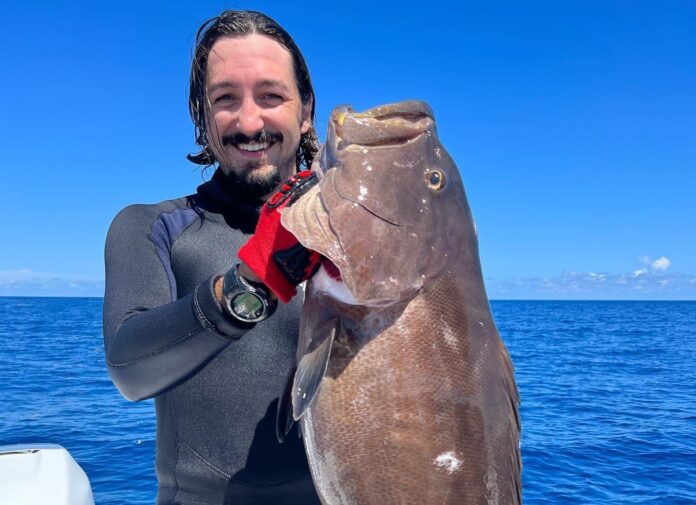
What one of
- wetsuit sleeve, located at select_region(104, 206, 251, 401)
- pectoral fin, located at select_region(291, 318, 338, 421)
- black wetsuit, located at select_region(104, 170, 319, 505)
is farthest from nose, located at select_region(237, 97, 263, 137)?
pectoral fin, located at select_region(291, 318, 338, 421)

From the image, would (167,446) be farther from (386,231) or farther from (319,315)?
(386,231)

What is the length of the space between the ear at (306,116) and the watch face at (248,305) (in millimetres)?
1624

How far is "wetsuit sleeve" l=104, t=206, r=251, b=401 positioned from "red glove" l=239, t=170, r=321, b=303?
0.20m

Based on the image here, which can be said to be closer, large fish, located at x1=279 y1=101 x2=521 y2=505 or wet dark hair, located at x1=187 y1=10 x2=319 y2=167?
large fish, located at x1=279 y1=101 x2=521 y2=505

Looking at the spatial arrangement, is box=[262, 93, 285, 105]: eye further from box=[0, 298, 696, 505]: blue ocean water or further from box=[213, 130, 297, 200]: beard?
box=[0, 298, 696, 505]: blue ocean water

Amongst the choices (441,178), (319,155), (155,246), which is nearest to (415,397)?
(441,178)

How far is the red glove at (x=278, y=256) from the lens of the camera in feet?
7.09

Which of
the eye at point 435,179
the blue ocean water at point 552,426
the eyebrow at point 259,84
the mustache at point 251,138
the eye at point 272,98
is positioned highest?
the eyebrow at point 259,84

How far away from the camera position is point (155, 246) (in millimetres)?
2990

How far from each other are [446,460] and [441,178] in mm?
1054

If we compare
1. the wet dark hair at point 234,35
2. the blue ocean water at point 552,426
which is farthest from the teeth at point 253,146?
the blue ocean water at point 552,426

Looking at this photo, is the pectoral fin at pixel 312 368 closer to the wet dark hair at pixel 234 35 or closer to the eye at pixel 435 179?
the eye at pixel 435 179

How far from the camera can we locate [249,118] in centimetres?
304

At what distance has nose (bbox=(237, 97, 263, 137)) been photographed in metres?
3.04
